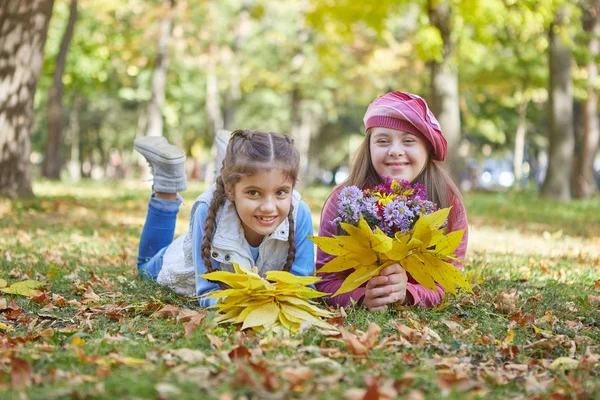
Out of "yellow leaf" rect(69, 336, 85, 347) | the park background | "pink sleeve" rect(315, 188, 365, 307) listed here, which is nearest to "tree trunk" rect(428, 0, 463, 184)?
the park background

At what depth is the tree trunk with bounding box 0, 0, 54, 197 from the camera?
9266mm

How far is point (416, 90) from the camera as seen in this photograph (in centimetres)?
2783

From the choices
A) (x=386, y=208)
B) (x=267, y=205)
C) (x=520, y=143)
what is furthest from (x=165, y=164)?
(x=520, y=143)

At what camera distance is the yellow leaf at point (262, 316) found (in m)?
3.34

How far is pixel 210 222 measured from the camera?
13.0ft

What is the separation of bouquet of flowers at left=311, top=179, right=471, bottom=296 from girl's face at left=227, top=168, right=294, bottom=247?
1.09 feet

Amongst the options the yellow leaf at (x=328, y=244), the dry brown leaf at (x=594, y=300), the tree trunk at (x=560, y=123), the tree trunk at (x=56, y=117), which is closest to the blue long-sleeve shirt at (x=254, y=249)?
the yellow leaf at (x=328, y=244)

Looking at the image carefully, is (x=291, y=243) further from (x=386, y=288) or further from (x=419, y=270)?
(x=419, y=270)

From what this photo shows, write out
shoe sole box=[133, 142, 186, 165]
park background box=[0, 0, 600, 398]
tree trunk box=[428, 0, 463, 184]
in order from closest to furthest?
park background box=[0, 0, 600, 398] → shoe sole box=[133, 142, 186, 165] → tree trunk box=[428, 0, 463, 184]

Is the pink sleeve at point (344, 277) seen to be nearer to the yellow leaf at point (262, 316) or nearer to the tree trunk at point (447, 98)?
the yellow leaf at point (262, 316)

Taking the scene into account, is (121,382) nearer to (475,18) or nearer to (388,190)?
(388,190)

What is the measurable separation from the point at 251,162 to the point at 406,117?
1.03 m

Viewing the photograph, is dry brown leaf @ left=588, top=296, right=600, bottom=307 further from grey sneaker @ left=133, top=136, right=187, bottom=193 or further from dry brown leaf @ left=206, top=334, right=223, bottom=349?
grey sneaker @ left=133, top=136, right=187, bottom=193

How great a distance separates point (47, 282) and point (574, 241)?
19.2 ft
